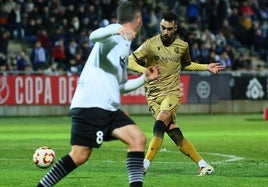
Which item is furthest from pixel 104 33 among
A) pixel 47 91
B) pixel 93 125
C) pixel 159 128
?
pixel 47 91

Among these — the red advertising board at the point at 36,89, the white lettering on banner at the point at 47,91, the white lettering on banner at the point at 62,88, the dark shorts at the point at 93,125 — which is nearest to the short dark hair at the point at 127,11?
the dark shorts at the point at 93,125

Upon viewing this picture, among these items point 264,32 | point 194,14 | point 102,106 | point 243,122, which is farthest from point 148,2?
point 102,106

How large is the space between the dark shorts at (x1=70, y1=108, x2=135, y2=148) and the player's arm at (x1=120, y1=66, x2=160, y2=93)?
0.36 meters

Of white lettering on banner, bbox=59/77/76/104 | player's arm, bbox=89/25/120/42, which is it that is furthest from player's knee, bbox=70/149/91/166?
white lettering on banner, bbox=59/77/76/104

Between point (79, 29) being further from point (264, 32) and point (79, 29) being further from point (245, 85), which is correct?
point (264, 32)

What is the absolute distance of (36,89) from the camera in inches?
1361

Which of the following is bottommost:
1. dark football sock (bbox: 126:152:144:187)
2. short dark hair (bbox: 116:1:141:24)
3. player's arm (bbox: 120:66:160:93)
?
dark football sock (bbox: 126:152:144:187)

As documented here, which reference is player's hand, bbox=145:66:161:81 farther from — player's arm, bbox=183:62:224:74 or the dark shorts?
player's arm, bbox=183:62:224:74

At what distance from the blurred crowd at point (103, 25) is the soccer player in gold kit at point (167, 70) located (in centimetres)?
1983

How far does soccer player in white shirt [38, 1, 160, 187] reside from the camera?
10.2 m

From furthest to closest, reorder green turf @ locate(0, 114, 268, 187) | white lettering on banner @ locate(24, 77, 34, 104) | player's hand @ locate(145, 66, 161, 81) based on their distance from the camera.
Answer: white lettering on banner @ locate(24, 77, 34, 104) → green turf @ locate(0, 114, 268, 187) → player's hand @ locate(145, 66, 161, 81)

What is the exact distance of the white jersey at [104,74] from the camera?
10.3 metres

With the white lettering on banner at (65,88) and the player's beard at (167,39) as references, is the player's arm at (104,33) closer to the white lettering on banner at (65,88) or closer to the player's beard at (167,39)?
the player's beard at (167,39)

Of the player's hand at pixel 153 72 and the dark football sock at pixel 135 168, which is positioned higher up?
the player's hand at pixel 153 72
